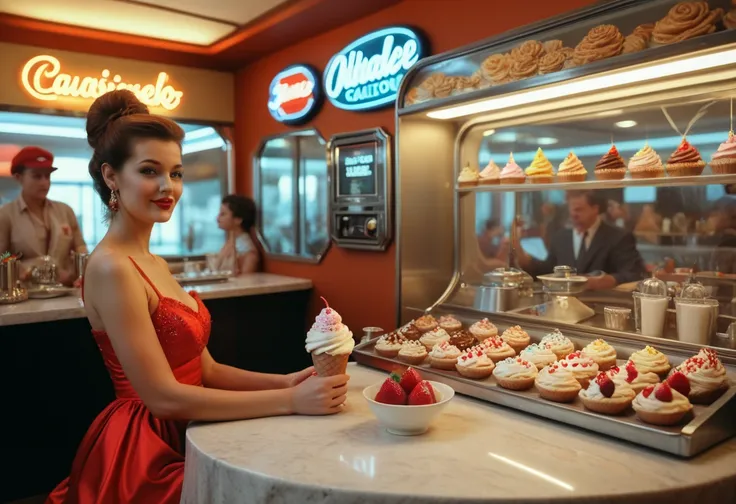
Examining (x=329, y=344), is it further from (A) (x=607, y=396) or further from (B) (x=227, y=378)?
(A) (x=607, y=396)

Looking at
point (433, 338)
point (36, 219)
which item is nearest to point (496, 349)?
point (433, 338)

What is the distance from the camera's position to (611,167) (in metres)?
2.39

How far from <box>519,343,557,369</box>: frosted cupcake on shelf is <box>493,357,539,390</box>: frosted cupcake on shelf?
7cm

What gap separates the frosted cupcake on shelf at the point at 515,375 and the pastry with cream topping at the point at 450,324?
2.23ft

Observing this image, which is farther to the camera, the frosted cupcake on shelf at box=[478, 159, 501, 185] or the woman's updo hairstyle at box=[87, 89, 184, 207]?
the frosted cupcake on shelf at box=[478, 159, 501, 185]

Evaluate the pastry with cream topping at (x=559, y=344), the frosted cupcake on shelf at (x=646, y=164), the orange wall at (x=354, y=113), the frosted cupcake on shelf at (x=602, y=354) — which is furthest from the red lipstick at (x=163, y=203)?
the orange wall at (x=354, y=113)

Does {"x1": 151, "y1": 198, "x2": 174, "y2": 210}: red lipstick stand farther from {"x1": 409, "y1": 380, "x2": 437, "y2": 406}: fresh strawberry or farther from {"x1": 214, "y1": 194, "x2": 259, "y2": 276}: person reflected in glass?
{"x1": 214, "y1": 194, "x2": 259, "y2": 276}: person reflected in glass

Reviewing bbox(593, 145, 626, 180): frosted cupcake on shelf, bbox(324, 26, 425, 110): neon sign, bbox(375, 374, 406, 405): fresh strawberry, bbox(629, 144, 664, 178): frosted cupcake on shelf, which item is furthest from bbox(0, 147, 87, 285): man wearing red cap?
bbox(629, 144, 664, 178): frosted cupcake on shelf

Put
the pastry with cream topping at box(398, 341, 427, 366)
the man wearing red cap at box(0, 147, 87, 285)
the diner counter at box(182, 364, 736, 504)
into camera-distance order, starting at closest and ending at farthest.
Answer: the diner counter at box(182, 364, 736, 504) → the pastry with cream topping at box(398, 341, 427, 366) → the man wearing red cap at box(0, 147, 87, 285)

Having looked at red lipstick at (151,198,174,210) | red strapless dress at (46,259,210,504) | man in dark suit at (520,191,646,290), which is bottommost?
red strapless dress at (46,259,210,504)

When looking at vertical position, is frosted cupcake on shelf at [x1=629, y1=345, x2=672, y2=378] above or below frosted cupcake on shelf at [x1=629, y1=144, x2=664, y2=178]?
below

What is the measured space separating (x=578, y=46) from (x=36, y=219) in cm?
406

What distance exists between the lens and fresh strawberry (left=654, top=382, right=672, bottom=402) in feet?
5.25

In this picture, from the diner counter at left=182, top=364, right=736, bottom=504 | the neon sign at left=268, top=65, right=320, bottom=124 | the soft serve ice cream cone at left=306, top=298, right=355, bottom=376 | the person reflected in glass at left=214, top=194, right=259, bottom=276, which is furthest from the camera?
the person reflected in glass at left=214, top=194, right=259, bottom=276
